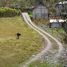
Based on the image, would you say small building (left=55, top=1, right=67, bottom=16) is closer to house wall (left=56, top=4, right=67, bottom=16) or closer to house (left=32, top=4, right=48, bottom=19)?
house wall (left=56, top=4, right=67, bottom=16)

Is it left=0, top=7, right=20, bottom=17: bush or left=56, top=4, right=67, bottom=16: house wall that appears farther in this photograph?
left=56, top=4, right=67, bottom=16: house wall

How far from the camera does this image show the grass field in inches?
1578

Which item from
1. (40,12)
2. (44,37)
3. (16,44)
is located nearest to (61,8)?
(40,12)

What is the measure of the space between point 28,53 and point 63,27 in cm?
2861

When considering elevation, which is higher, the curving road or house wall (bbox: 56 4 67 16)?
house wall (bbox: 56 4 67 16)

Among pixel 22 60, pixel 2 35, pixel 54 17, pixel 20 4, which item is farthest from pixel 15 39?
pixel 20 4

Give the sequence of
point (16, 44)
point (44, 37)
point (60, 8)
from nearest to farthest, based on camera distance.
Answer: point (16, 44), point (44, 37), point (60, 8)

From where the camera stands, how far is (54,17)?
3127 inches

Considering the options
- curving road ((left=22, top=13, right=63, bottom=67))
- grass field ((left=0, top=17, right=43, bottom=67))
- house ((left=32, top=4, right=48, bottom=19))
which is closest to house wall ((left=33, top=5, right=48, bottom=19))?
house ((left=32, top=4, right=48, bottom=19))

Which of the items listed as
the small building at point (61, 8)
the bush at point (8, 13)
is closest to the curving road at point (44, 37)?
the bush at point (8, 13)

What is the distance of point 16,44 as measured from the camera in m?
48.2

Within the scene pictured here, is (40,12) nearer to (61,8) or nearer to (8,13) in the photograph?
(61,8)

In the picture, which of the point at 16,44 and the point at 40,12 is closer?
the point at 16,44

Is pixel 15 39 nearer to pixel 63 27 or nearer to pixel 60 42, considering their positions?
pixel 60 42
